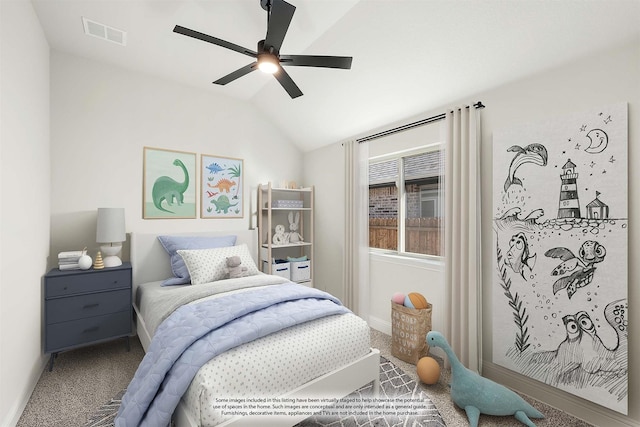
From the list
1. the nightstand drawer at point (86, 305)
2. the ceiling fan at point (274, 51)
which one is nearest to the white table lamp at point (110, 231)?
the nightstand drawer at point (86, 305)

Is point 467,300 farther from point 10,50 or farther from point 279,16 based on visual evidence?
point 10,50

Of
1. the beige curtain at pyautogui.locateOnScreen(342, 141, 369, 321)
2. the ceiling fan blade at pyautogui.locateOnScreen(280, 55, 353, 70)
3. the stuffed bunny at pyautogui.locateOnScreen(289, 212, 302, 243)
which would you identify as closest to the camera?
the ceiling fan blade at pyautogui.locateOnScreen(280, 55, 353, 70)

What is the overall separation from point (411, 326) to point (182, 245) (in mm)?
2381

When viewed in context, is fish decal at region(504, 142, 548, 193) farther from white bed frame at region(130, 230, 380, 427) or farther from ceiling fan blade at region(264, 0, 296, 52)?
ceiling fan blade at region(264, 0, 296, 52)

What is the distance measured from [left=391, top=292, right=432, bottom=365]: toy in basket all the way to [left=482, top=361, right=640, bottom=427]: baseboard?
50cm

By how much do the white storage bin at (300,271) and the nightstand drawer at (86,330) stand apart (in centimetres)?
180

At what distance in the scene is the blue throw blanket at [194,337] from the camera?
54.6 inches

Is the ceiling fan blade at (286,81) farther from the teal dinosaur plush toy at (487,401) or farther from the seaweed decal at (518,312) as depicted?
the teal dinosaur plush toy at (487,401)

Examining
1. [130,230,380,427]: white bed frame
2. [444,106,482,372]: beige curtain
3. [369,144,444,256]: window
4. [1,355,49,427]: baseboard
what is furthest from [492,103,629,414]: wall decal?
[1,355,49,427]: baseboard

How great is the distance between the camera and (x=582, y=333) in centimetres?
179

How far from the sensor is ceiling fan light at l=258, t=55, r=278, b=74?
5.96ft

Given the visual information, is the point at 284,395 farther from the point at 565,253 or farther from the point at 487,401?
the point at 565,253

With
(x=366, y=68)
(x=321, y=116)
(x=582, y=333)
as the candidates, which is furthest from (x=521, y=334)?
(x=321, y=116)

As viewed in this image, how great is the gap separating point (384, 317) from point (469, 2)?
2.84 m
